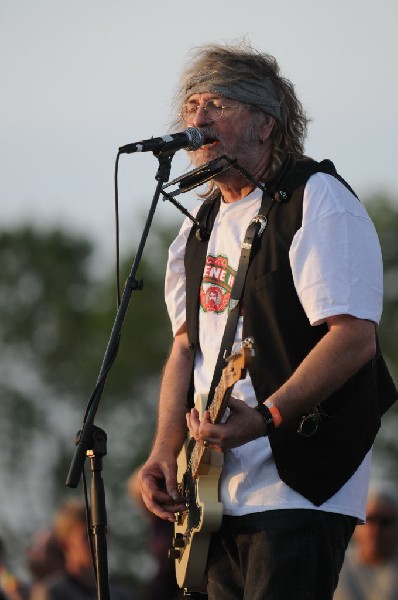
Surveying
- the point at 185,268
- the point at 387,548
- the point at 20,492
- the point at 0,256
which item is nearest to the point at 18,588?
the point at 387,548

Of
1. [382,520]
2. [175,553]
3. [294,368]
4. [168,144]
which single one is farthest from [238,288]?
[382,520]

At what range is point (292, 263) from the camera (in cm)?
485

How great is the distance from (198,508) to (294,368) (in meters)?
0.63

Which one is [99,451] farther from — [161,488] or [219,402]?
[161,488]

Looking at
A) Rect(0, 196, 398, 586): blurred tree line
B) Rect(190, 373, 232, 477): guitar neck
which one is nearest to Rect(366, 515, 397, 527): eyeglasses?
Rect(190, 373, 232, 477): guitar neck

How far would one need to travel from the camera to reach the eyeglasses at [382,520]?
690 cm

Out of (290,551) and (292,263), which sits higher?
(292,263)

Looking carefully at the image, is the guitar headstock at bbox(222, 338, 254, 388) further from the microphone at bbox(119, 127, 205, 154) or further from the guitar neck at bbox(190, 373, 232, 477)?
the microphone at bbox(119, 127, 205, 154)

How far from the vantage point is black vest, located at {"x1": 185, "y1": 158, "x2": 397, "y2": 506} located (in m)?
4.74

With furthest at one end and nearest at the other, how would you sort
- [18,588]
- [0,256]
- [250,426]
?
[0,256] → [18,588] → [250,426]

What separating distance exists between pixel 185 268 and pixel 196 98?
0.68 m

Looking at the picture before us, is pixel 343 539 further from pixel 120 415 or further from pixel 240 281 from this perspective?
pixel 120 415

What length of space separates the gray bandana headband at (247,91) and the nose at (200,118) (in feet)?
0.30

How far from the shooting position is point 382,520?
22.7ft
